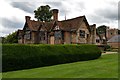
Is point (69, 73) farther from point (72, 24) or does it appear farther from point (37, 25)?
point (37, 25)

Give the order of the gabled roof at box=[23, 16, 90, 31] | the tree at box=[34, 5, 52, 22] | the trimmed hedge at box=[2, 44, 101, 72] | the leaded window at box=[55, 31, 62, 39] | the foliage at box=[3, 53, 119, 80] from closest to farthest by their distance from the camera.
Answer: the foliage at box=[3, 53, 119, 80] < the trimmed hedge at box=[2, 44, 101, 72] < the leaded window at box=[55, 31, 62, 39] < the gabled roof at box=[23, 16, 90, 31] < the tree at box=[34, 5, 52, 22]

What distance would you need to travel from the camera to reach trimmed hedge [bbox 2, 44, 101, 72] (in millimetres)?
17969

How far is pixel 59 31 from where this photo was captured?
145 feet

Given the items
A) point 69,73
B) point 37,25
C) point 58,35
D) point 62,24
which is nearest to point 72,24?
point 62,24

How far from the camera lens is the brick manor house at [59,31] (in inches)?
1751

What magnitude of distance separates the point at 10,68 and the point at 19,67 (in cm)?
92

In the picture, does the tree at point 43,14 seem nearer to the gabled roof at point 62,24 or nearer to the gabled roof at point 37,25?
the gabled roof at point 37,25

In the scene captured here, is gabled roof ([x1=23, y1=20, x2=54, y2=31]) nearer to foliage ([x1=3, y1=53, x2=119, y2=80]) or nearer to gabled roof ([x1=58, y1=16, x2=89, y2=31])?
gabled roof ([x1=58, y1=16, x2=89, y2=31])

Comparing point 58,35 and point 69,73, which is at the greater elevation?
point 58,35

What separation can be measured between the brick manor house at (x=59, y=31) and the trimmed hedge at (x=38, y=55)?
18.3 m

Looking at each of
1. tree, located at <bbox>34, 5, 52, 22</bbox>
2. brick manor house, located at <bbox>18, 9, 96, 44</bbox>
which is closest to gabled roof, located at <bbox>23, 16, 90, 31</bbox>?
brick manor house, located at <bbox>18, 9, 96, 44</bbox>

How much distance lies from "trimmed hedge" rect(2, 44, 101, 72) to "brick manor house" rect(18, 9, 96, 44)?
59.9ft

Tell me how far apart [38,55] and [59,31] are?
80.2 feet

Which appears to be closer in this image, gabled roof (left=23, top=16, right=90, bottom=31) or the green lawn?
the green lawn
